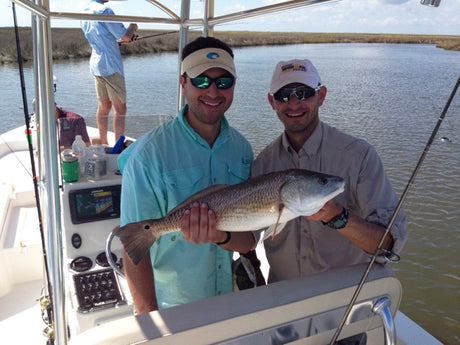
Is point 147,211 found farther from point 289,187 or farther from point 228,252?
point 289,187

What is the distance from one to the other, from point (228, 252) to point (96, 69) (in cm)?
462

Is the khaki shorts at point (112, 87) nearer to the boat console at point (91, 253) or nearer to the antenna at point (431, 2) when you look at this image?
the boat console at point (91, 253)

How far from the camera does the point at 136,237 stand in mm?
1911

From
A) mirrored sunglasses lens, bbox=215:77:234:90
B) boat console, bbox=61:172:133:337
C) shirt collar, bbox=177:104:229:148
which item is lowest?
boat console, bbox=61:172:133:337

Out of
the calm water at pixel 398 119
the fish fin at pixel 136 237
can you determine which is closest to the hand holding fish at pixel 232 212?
the fish fin at pixel 136 237

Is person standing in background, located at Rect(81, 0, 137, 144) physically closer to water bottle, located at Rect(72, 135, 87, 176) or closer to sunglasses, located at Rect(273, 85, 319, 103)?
water bottle, located at Rect(72, 135, 87, 176)

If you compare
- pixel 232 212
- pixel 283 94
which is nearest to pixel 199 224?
pixel 232 212

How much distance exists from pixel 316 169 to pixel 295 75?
576mm

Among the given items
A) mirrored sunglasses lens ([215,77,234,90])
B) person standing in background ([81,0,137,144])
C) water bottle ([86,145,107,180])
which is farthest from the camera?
person standing in background ([81,0,137,144])

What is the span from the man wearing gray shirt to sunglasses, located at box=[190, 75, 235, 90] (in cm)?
37

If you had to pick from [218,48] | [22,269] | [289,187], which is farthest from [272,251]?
[22,269]

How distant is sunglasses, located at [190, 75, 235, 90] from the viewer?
2.18 m

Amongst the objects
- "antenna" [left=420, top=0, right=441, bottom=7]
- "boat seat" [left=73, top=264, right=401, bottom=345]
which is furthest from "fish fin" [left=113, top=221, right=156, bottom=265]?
"antenna" [left=420, top=0, right=441, bottom=7]

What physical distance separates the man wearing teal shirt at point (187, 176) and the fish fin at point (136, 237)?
6.5 inches
